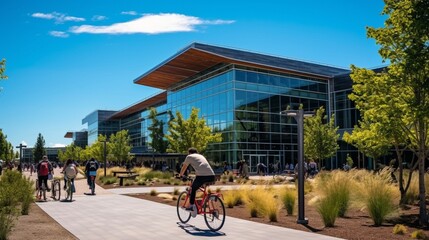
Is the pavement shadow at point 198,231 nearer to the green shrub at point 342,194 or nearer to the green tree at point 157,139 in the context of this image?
the green shrub at point 342,194

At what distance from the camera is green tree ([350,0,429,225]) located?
9609mm

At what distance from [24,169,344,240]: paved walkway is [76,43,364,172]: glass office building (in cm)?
3092

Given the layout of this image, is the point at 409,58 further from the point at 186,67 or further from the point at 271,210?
the point at 186,67

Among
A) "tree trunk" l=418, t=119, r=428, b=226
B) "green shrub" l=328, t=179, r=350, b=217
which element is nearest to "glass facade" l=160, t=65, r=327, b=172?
"green shrub" l=328, t=179, r=350, b=217

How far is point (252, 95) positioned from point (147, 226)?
121 ft

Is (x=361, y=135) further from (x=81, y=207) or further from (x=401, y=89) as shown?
(x=81, y=207)

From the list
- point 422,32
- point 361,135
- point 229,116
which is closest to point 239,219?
A: point 361,135

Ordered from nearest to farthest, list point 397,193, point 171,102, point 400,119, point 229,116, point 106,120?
point 400,119 < point 397,193 < point 229,116 < point 171,102 < point 106,120

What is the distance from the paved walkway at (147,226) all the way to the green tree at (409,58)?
142 inches

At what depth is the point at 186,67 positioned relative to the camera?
50.8 meters

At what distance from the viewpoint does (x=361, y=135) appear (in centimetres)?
1366

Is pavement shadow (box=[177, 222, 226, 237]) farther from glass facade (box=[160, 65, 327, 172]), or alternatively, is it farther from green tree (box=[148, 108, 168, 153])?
green tree (box=[148, 108, 168, 153])

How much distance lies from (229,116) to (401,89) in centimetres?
3422

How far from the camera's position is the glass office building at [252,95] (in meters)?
45.8
